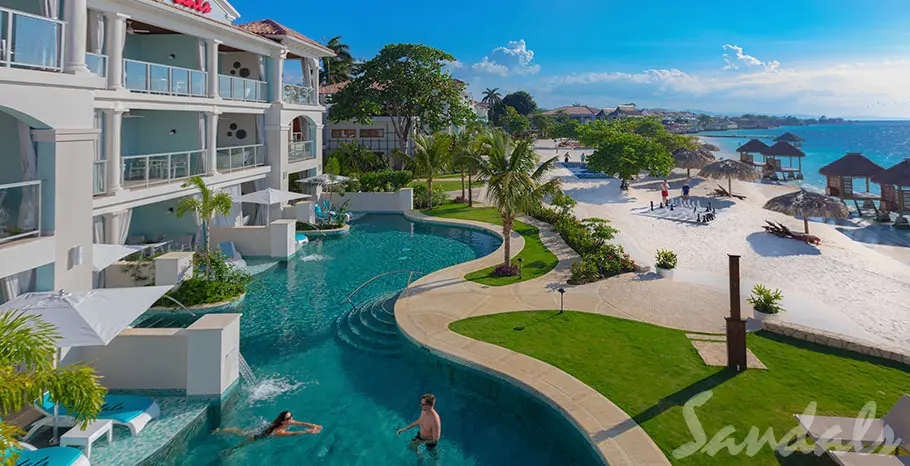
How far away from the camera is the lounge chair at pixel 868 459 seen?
22.3 feet

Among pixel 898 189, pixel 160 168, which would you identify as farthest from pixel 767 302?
pixel 898 189

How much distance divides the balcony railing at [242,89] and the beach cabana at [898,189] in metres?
34.5

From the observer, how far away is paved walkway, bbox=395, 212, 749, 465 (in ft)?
27.6

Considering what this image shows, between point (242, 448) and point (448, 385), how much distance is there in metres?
4.15

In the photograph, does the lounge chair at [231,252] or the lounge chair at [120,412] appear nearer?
the lounge chair at [120,412]

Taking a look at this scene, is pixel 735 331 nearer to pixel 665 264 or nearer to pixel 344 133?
pixel 665 264

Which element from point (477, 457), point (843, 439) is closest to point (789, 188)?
point (843, 439)

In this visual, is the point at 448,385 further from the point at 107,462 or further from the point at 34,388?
the point at 34,388

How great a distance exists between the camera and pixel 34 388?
5.08m

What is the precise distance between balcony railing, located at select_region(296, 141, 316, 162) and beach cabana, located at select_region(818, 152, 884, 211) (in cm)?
3423

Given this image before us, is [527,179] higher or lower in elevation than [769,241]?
higher

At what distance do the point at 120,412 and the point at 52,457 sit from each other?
1652 mm

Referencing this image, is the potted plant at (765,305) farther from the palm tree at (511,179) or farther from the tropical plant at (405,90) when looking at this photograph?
the tropical plant at (405,90)

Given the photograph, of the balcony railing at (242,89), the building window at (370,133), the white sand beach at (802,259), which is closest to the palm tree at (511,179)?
the white sand beach at (802,259)
